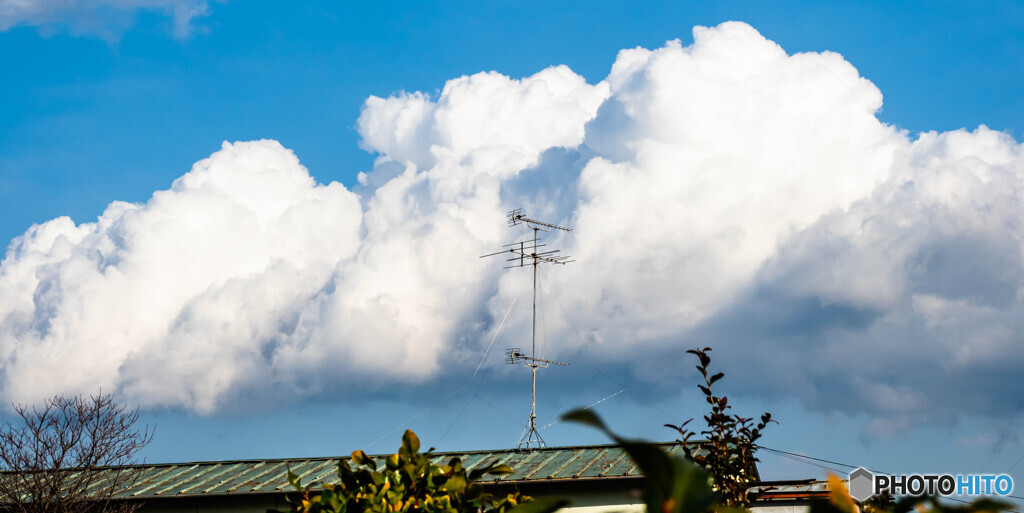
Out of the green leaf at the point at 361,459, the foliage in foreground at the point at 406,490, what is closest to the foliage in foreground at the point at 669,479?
the foliage in foreground at the point at 406,490

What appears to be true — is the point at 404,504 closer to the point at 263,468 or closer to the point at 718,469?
the point at 718,469

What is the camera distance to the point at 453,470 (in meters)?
5.17

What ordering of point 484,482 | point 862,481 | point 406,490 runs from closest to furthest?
1. point 406,490
2. point 862,481
3. point 484,482

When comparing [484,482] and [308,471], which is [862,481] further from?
[308,471]

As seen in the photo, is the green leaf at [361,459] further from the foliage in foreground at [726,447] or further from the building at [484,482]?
the building at [484,482]

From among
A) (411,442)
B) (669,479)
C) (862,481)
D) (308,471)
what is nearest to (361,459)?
(411,442)

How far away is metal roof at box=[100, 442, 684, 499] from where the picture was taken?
1836 centimetres

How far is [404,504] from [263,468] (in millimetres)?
17403

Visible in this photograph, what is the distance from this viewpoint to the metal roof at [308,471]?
18359 mm

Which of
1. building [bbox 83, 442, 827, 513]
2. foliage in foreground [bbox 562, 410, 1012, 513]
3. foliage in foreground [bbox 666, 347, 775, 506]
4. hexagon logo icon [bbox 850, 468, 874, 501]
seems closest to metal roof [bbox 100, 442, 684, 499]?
building [bbox 83, 442, 827, 513]

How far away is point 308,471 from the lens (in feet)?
67.1

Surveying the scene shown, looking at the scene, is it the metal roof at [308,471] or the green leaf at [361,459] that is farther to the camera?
the metal roof at [308,471]

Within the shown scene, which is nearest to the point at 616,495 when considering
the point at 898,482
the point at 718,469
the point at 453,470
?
the point at 898,482

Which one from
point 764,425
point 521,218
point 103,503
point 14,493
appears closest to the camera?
point 764,425
